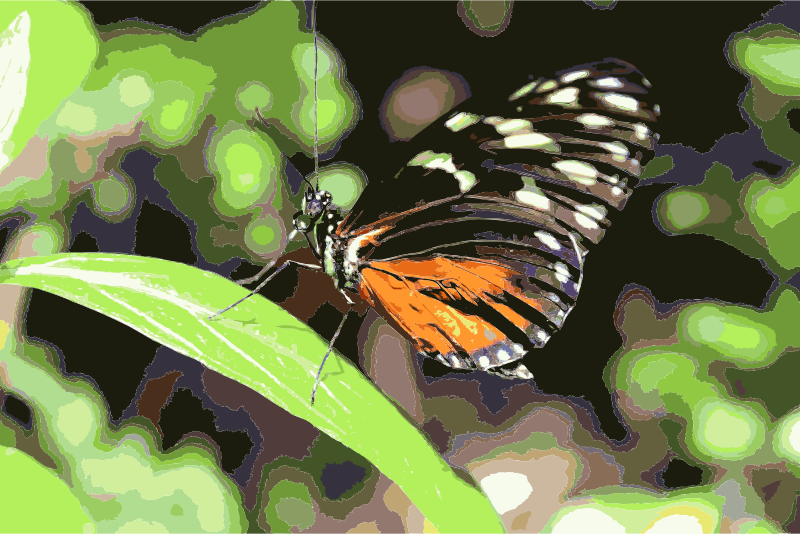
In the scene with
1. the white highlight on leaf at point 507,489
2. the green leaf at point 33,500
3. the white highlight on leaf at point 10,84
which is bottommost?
the green leaf at point 33,500

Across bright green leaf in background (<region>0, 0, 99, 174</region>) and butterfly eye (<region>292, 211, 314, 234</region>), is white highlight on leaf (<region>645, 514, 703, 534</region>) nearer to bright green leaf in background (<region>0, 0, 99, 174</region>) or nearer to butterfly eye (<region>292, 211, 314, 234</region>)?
butterfly eye (<region>292, 211, 314, 234</region>)

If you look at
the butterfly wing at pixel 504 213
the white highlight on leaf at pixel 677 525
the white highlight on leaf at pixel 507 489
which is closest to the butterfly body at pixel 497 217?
the butterfly wing at pixel 504 213

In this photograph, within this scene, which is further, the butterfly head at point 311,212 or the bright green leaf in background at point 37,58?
the butterfly head at point 311,212

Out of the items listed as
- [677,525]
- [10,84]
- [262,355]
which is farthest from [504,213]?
[10,84]

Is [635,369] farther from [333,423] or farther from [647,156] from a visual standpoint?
[333,423]

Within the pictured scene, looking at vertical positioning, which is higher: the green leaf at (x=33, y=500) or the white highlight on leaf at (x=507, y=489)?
the white highlight on leaf at (x=507, y=489)

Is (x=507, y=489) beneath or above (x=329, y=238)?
beneath

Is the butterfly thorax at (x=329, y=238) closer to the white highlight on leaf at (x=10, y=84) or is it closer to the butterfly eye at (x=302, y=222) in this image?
the butterfly eye at (x=302, y=222)

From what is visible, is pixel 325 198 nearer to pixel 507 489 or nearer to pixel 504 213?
pixel 504 213
